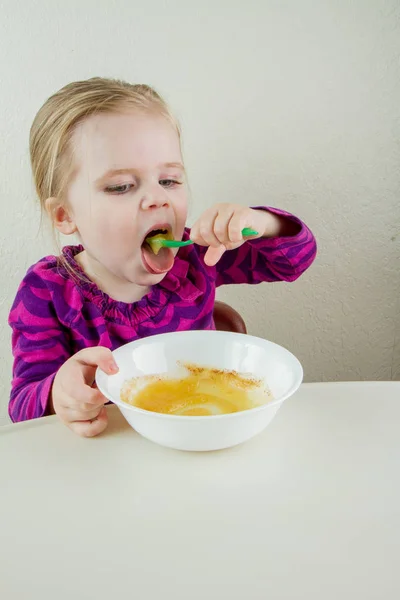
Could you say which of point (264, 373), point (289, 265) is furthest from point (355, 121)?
point (264, 373)

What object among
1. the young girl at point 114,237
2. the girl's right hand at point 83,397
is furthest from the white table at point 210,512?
the young girl at point 114,237

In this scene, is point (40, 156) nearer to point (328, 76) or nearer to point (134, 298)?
point (134, 298)

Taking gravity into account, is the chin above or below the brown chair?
above

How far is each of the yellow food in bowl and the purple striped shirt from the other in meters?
0.25

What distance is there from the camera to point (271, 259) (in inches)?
40.5

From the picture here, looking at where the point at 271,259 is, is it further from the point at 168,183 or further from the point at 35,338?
the point at 35,338

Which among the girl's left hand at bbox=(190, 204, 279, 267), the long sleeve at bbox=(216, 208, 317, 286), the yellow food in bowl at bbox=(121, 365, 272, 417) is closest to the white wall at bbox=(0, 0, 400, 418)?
the long sleeve at bbox=(216, 208, 317, 286)

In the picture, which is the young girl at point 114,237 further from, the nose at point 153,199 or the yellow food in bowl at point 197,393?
the yellow food in bowl at point 197,393

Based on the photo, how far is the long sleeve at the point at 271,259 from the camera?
98 cm

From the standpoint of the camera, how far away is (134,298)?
1.00 m

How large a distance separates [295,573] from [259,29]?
1.08 meters

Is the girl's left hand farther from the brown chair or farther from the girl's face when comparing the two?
the brown chair

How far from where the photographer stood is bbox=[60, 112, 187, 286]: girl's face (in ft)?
2.74

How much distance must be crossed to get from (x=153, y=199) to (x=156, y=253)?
95mm
